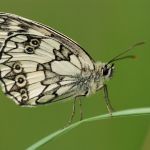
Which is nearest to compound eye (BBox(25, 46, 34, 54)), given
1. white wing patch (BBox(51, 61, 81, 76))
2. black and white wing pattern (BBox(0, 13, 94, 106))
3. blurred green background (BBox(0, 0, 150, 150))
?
black and white wing pattern (BBox(0, 13, 94, 106))

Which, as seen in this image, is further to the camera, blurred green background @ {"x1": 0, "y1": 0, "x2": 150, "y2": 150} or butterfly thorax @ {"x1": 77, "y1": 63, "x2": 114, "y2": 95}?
blurred green background @ {"x1": 0, "y1": 0, "x2": 150, "y2": 150}

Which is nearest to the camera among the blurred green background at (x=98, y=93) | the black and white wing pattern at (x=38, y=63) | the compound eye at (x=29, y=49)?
the black and white wing pattern at (x=38, y=63)

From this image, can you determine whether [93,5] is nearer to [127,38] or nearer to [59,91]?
[127,38]

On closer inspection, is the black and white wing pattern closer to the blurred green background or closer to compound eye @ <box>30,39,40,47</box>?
compound eye @ <box>30,39,40,47</box>

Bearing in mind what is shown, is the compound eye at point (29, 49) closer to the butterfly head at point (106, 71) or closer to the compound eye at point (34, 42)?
the compound eye at point (34, 42)

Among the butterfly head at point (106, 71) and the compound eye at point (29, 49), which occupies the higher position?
the compound eye at point (29, 49)

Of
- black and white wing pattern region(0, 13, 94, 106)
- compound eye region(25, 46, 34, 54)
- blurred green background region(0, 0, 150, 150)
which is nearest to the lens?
black and white wing pattern region(0, 13, 94, 106)

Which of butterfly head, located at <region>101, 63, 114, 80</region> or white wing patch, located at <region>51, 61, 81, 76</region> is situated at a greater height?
white wing patch, located at <region>51, 61, 81, 76</region>

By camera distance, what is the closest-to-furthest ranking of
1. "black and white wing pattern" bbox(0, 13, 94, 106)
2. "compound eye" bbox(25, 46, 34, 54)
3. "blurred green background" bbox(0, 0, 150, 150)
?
"black and white wing pattern" bbox(0, 13, 94, 106), "compound eye" bbox(25, 46, 34, 54), "blurred green background" bbox(0, 0, 150, 150)

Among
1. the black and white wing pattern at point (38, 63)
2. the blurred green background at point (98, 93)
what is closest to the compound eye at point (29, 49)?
the black and white wing pattern at point (38, 63)

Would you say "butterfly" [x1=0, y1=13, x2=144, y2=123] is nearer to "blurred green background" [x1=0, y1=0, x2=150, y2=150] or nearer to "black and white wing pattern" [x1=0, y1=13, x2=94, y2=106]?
"black and white wing pattern" [x1=0, y1=13, x2=94, y2=106]
